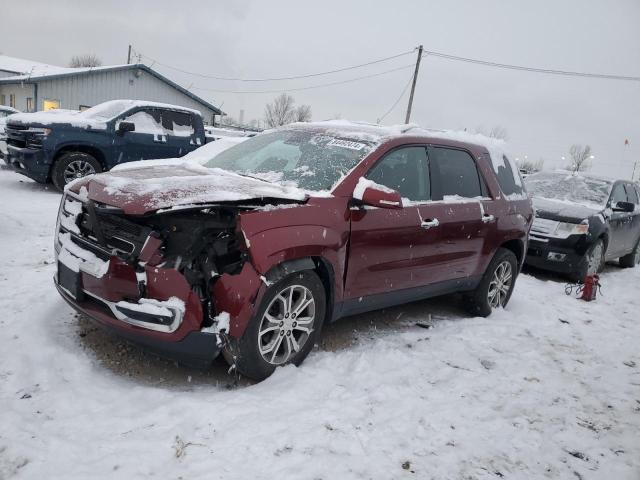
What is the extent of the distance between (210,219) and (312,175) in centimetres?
105

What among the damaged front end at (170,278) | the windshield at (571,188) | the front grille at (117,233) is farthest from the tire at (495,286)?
the front grille at (117,233)

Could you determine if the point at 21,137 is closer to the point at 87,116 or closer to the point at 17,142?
the point at 17,142

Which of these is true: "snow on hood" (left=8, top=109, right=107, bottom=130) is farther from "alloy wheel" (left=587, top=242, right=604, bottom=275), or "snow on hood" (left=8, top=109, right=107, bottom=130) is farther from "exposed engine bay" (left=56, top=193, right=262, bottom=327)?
"alloy wheel" (left=587, top=242, right=604, bottom=275)

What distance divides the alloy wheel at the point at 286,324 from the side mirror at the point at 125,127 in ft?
23.3

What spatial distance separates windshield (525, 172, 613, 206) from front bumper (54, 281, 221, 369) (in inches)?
281

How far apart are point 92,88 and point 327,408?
25.4 m

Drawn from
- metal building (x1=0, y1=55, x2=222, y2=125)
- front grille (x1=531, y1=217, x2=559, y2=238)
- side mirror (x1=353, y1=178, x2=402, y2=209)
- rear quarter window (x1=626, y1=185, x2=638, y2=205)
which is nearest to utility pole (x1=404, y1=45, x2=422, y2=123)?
metal building (x1=0, y1=55, x2=222, y2=125)

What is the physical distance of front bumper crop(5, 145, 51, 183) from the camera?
8414 millimetres

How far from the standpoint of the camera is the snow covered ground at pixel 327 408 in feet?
7.87

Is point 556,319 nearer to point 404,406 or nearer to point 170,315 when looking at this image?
point 404,406

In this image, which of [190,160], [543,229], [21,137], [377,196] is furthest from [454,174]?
[21,137]

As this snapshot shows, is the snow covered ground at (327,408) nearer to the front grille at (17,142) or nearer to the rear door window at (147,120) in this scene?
the front grille at (17,142)

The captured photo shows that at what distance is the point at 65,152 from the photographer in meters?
8.72

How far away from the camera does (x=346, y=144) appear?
12.9ft
